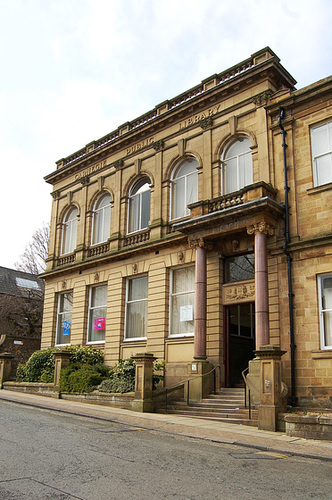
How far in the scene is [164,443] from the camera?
973 cm

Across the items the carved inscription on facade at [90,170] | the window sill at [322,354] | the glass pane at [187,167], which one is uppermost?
the carved inscription on facade at [90,170]

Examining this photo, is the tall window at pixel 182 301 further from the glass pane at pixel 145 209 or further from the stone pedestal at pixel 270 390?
the stone pedestal at pixel 270 390

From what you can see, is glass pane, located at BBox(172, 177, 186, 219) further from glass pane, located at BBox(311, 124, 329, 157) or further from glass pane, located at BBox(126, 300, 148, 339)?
glass pane, located at BBox(311, 124, 329, 157)

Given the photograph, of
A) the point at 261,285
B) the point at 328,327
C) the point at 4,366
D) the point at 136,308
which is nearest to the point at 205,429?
the point at 261,285

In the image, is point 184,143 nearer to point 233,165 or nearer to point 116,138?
point 233,165

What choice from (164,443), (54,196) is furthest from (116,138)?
(164,443)

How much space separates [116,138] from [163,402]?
44.1 ft

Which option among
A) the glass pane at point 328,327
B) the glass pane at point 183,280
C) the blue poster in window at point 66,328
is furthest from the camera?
the blue poster in window at point 66,328

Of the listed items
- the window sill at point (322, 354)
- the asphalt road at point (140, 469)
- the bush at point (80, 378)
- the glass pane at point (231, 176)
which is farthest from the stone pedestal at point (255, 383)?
the glass pane at point (231, 176)

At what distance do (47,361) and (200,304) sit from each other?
9077 mm

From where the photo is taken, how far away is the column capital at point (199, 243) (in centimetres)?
1700

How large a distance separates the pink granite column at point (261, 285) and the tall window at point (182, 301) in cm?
395

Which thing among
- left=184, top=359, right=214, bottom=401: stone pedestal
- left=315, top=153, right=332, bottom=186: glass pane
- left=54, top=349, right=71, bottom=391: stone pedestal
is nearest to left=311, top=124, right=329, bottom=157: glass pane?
left=315, top=153, right=332, bottom=186: glass pane

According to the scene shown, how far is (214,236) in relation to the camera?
1691cm
